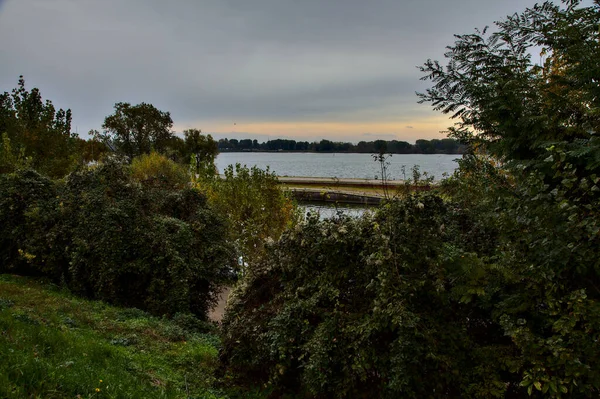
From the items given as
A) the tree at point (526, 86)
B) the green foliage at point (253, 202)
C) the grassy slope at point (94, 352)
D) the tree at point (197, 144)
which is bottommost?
the grassy slope at point (94, 352)

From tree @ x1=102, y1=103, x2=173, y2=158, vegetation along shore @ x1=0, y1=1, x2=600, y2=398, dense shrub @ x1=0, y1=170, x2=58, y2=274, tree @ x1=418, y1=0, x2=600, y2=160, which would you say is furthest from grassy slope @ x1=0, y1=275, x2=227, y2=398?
tree @ x1=102, y1=103, x2=173, y2=158

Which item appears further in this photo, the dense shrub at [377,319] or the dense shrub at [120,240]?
the dense shrub at [120,240]

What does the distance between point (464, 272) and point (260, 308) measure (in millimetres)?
2570

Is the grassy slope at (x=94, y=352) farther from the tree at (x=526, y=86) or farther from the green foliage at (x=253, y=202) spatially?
the green foliage at (x=253, y=202)

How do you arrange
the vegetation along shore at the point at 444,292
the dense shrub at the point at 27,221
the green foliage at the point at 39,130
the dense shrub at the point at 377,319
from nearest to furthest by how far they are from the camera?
the vegetation along shore at the point at 444,292 → the dense shrub at the point at 377,319 → the dense shrub at the point at 27,221 → the green foliage at the point at 39,130

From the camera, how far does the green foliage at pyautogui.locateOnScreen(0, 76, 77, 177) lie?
17.9 m

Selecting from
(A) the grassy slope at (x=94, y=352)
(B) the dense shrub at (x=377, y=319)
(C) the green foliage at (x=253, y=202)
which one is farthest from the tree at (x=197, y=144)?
(B) the dense shrub at (x=377, y=319)

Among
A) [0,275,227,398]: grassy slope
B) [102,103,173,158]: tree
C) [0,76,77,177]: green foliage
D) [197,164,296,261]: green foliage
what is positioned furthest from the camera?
[102,103,173,158]: tree

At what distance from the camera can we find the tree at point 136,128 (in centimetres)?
4672

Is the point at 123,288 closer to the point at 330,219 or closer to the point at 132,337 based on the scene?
the point at 132,337

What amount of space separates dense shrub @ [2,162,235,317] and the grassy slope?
0.91 meters

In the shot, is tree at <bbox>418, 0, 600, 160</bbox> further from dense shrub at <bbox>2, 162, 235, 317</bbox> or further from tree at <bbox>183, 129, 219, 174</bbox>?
tree at <bbox>183, 129, 219, 174</bbox>

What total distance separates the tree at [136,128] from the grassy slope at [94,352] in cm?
4189

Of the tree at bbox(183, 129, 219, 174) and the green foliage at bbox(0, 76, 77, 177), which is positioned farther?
the tree at bbox(183, 129, 219, 174)
